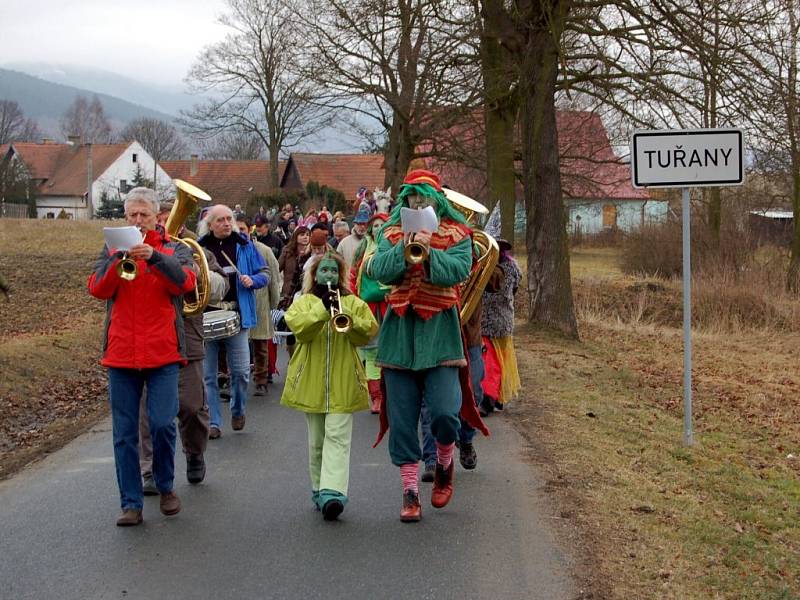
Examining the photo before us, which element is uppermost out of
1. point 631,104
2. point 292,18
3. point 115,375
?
point 292,18

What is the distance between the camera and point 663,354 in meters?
18.0

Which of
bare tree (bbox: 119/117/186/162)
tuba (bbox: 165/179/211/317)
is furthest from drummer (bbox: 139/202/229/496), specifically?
bare tree (bbox: 119/117/186/162)

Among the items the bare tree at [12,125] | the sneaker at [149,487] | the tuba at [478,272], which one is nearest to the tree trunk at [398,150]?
the tuba at [478,272]

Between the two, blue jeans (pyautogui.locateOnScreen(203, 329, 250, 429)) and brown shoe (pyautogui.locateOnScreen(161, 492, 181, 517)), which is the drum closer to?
blue jeans (pyautogui.locateOnScreen(203, 329, 250, 429))

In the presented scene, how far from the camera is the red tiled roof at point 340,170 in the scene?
237ft

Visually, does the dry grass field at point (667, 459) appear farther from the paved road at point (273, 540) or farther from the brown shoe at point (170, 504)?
the brown shoe at point (170, 504)

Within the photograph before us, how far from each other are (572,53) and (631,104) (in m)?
1.22

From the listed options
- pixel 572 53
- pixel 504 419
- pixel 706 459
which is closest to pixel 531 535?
pixel 706 459

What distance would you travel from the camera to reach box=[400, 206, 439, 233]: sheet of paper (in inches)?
231

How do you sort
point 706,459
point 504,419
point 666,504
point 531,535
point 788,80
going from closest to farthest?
point 531,535 < point 666,504 < point 706,459 < point 504,419 < point 788,80

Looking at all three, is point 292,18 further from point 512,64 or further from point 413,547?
point 413,547

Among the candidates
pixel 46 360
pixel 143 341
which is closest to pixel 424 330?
pixel 143 341

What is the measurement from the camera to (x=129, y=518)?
645 centimetres

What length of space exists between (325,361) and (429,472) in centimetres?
138
